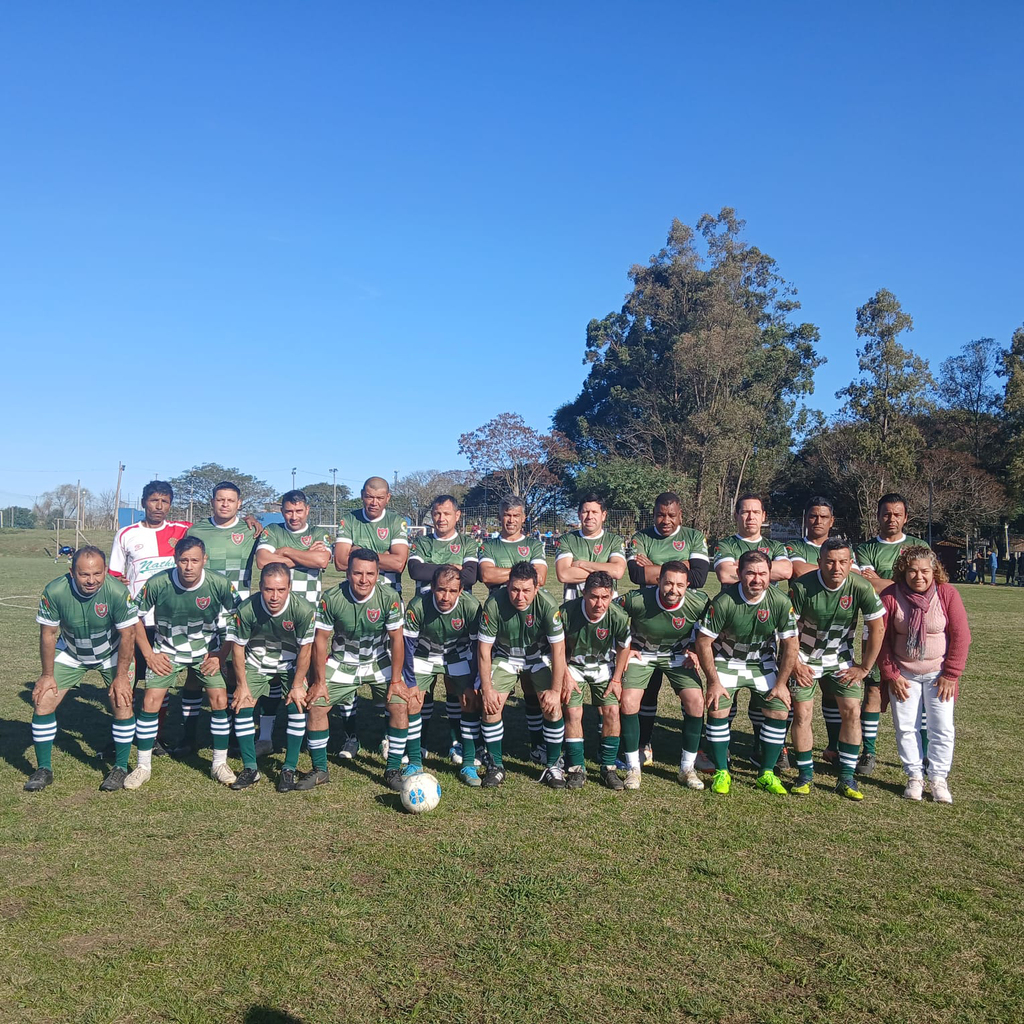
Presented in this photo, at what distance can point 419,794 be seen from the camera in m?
5.45

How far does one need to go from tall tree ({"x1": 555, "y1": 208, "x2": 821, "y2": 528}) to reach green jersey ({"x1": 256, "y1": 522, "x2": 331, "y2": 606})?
3221 centimetres

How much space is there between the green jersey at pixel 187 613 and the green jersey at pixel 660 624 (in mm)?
3170

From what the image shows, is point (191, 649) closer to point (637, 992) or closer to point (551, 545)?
point (637, 992)

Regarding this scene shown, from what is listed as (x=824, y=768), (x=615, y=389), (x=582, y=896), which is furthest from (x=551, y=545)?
(x=582, y=896)

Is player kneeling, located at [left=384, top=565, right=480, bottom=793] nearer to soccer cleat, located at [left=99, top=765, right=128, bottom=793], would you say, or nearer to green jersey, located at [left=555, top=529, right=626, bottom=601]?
green jersey, located at [left=555, top=529, right=626, bottom=601]

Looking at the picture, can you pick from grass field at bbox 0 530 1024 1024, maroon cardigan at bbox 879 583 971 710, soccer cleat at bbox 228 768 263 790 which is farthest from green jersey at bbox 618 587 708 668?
soccer cleat at bbox 228 768 263 790

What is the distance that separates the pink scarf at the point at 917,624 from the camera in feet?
19.1

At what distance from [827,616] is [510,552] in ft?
8.82

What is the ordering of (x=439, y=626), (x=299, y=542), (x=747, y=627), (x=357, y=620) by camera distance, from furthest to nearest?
(x=299, y=542) → (x=439, y=626) → (x=357, y=620) → (x=747, y=627)

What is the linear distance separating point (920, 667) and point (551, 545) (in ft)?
105

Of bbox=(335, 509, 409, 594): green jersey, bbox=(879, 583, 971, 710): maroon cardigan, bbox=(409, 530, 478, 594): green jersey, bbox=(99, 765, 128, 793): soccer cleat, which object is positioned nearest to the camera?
bbox=(879, 583, 971, 710): maroon cardigan

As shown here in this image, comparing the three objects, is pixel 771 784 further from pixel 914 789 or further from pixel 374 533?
pixel 374 533

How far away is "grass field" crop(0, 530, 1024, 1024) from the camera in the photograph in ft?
10.9

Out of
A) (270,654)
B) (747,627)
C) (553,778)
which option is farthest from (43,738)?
(747,627)
